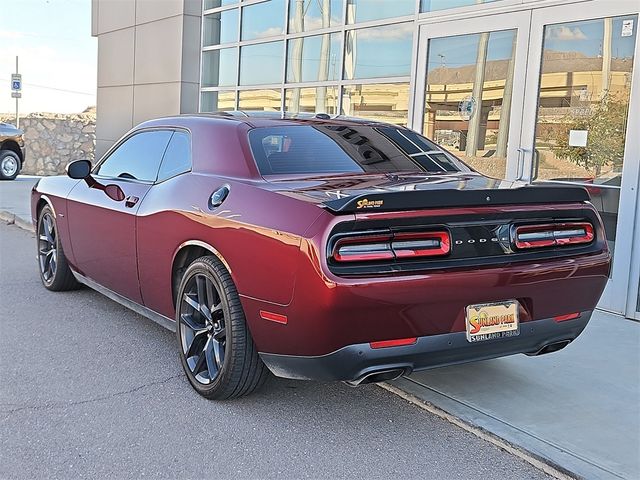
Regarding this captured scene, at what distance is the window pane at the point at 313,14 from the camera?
33.5ft

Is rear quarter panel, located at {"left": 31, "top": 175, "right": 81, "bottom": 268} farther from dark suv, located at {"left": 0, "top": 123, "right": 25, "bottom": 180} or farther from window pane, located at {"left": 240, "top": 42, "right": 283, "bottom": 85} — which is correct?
dark suv, located at {"left": 0, "top": 123, "right": 25, "bottom": 180}

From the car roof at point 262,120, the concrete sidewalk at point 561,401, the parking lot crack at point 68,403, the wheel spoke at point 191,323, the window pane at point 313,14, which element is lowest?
the parking lot crack at point 68,403

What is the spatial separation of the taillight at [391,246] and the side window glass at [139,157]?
2038 mm

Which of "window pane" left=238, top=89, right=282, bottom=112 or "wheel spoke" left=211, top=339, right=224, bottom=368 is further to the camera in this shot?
"window pane" left=238, top=89, right=282, bottom=112

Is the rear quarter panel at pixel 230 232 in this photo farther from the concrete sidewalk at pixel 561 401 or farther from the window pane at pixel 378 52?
the window pane at pixel 378 52

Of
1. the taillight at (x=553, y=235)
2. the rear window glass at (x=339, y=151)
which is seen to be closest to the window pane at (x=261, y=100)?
the rear window glass at (x=339, y=151)

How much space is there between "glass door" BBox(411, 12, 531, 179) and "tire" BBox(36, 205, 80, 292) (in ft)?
13.6

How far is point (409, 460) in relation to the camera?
3.35m

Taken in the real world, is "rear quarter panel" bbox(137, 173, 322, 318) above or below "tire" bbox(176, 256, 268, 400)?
above

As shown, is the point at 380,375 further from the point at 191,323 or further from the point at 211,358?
the point at 191,323

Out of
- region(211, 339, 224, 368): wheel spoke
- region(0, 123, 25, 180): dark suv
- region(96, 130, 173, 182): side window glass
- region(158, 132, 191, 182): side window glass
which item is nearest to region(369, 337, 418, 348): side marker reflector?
region(211, 339, 224, 368): wheel spoke

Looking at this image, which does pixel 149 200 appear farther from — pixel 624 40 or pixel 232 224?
pixel 624 40

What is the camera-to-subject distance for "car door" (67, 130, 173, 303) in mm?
4797

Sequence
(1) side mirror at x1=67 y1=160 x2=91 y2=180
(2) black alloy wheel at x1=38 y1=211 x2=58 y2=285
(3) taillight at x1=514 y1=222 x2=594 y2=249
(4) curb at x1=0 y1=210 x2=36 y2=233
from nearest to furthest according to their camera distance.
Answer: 1. (3) taillight at x1=514 y1=222 x2=594 y2=249
2. (1) side mirror at x1=67 y1=160 x2=91 y2=180
3. (2) black alloy wheel at x1=38 y1=211 x2=58 y2=285
4. (4) curb at x1=0 y1=210 x2=36 y2=233
